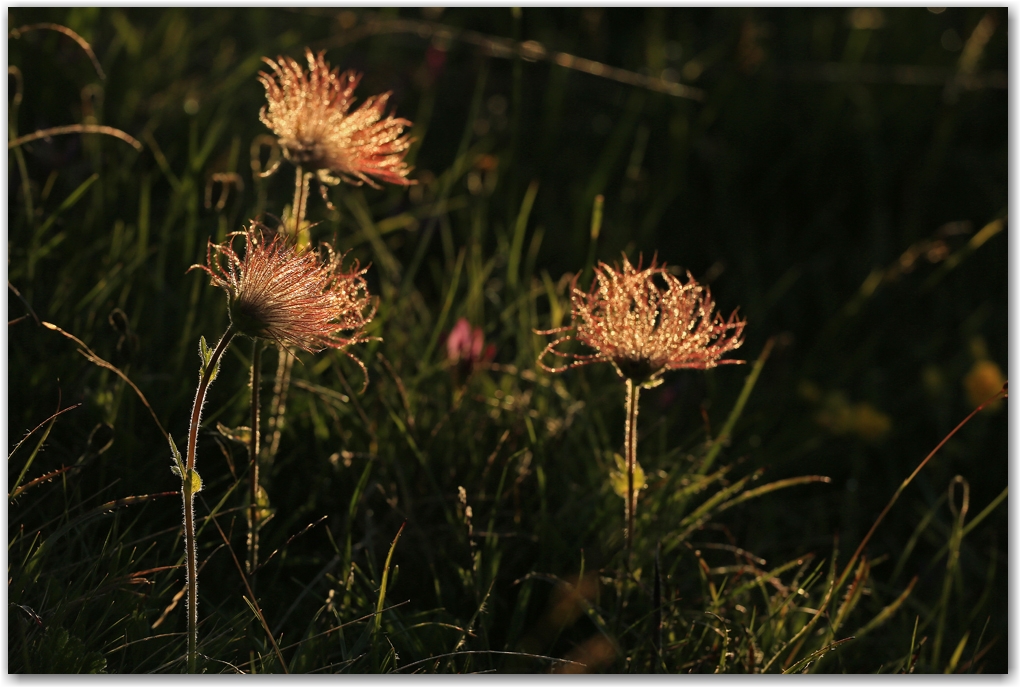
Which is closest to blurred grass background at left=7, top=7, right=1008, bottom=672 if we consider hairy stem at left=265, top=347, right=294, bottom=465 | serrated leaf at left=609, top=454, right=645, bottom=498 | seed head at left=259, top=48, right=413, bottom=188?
hairy stem at left=265, top=347, right=294, bottom=465

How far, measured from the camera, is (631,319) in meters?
1.51

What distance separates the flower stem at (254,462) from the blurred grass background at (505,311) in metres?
0.06

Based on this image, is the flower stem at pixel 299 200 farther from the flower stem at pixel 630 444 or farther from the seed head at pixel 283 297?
the flower stem at pixel 630 444

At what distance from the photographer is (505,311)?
2217 millimetres

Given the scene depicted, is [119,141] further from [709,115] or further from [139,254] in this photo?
[709,115]

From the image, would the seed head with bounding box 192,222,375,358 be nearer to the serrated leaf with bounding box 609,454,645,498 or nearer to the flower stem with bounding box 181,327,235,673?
the flower stem with bounding box 181,327,235,673

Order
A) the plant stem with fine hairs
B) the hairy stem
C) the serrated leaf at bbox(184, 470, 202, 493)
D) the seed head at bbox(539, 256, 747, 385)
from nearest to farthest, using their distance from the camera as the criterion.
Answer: the serrated leaf at bbox(184, 470, 202, 493) → the seed head at bbox(539, 256, 747, 385) → the plant stem with fine hairs → the hairy stem

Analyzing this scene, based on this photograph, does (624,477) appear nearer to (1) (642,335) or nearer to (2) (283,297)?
(1) (642,335)

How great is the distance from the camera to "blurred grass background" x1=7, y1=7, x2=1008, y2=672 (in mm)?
1697

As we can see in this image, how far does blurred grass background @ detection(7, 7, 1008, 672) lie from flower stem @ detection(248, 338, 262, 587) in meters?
0.06

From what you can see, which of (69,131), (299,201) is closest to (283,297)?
(299,201)

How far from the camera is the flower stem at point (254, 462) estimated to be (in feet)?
4.82

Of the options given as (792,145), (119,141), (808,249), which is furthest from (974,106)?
(119,141)

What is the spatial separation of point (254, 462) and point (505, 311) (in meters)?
0.86
